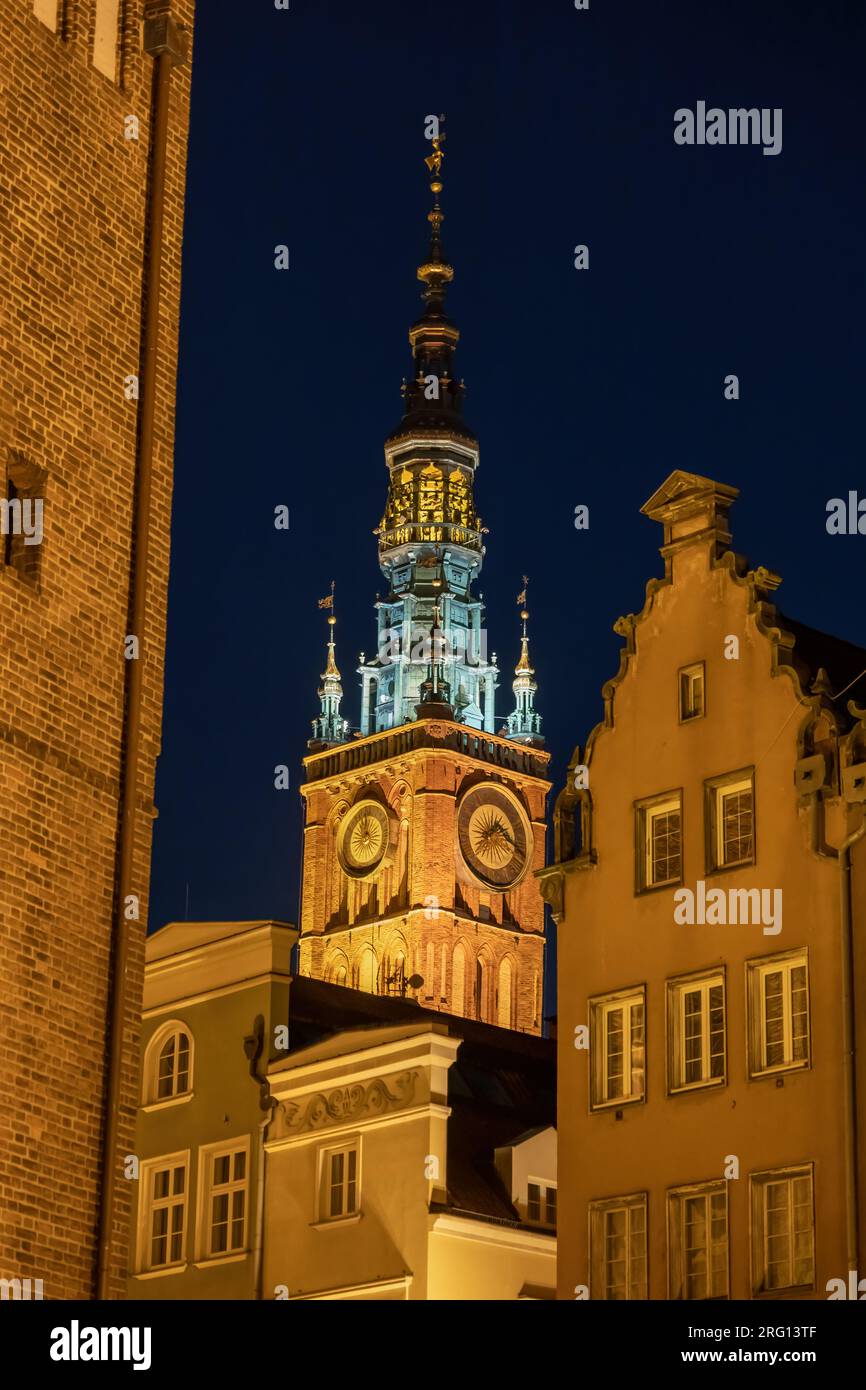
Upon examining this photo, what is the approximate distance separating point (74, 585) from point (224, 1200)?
2053cm

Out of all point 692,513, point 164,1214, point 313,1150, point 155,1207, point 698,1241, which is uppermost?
point 692,513

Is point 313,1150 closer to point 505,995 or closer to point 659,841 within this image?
point 659,841

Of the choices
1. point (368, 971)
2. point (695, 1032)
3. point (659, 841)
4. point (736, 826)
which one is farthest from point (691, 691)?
point (368, 971)

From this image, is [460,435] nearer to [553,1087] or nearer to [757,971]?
[553,1087]

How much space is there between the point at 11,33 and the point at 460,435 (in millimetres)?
114304

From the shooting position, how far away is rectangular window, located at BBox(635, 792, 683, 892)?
39369 mm

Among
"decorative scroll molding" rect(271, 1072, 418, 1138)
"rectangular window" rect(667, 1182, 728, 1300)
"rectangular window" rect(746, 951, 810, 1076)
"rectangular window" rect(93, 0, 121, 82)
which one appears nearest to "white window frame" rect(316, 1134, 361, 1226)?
"decorative scroll molding" rect(271, 1072, 418, 1138)

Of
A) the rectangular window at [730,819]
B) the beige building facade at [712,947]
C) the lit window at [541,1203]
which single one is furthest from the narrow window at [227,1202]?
the rectangular window at [730,819]

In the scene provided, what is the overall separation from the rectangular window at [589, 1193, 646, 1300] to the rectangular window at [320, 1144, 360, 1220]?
5764 millimetres

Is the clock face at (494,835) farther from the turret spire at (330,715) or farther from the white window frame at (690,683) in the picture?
the white window frame at (690,683)

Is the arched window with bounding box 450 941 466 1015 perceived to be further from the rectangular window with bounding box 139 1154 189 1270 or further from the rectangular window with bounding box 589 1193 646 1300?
the rectangular window with bounding box 589 1193 646 1300

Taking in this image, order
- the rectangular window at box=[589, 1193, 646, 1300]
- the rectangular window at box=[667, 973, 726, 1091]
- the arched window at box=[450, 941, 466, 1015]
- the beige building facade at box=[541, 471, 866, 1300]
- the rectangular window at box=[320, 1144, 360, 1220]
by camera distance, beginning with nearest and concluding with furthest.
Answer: the beige building facade at box=[541, 471, 866, 1300] → the rectangular window at box=[667, 973, 726, 1091] → the rectangular window at box=[589, 1193, 646, 1300] → the rectangular window at box=[320, 1144, 360, 1220] → the arched window at box=[450, 941, 466, 1015]

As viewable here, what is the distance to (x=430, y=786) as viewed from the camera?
131 metres

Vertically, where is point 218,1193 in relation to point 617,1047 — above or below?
below
